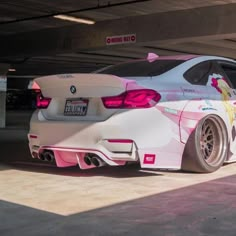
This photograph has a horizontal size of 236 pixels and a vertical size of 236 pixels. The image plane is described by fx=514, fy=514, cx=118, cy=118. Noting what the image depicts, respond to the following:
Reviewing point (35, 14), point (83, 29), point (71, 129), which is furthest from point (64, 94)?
point (83, 29)

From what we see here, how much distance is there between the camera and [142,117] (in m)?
6.20

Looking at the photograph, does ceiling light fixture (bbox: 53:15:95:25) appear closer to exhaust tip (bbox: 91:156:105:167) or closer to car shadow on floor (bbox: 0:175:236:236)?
exhaust tip (bbox: 91:156:105:167)

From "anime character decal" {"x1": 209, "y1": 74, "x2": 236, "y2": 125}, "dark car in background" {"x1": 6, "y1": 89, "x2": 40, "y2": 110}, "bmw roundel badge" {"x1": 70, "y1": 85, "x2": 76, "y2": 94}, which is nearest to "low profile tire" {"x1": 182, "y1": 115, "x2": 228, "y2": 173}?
"anime character decal" {"x1": 209, "y1": 74, "x2": 236, "y2": 125}

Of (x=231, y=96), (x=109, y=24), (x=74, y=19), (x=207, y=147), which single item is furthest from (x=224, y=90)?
(x=109, y=24)

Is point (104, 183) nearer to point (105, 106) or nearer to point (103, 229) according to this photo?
point (105, 106)

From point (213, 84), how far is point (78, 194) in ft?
8.67

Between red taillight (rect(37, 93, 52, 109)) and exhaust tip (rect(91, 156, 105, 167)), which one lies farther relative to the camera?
red taillight (rect(37, 93, 52, 109))

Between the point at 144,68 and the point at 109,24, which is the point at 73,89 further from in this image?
the point at 109,24

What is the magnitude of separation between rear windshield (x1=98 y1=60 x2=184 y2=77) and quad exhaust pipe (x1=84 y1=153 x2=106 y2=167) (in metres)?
1.24

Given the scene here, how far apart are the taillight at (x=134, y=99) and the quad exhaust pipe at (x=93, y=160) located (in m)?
0.65

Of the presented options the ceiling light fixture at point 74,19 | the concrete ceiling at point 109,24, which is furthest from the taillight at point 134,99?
the ceiling light fixture at point 74,19

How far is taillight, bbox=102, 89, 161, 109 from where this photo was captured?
20.3 ft

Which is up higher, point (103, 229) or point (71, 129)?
point (71, 129)

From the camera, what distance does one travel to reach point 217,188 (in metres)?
5.95
